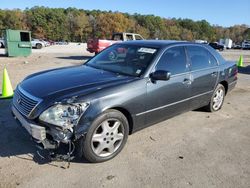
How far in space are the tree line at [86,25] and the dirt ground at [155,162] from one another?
89.9 meters

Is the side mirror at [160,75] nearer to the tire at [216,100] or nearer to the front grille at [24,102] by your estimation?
the front grille at [24,102]

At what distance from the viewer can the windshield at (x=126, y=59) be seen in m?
4.43

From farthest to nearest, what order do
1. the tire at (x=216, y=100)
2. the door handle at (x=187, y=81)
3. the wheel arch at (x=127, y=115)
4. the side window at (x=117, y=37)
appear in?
the side window at (x=117, y=37) < the tire at (x=216, y=100) < the door handle at (x=187, y=81) < the wheel arch at (x=127, y=115)

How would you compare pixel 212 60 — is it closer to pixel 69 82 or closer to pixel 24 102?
pixel 69 82

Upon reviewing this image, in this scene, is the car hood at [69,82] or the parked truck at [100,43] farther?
the parked truck at [100,43]

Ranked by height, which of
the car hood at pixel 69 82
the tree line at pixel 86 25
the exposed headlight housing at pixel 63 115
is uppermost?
the tree line at pixel 86 25

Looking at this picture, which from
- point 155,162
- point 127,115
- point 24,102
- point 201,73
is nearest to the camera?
point 24,102

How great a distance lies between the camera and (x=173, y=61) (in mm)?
4797

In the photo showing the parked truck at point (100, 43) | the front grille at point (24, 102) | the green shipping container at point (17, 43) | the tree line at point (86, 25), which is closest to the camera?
the front grille at point (24, 102)

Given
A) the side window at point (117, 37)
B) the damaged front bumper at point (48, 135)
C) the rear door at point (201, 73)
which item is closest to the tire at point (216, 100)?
the rear door at point (201, 73)

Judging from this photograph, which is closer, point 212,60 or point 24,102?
point 24,102

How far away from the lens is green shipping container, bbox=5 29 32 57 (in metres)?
18.5

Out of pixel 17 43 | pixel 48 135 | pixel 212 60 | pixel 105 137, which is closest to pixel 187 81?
pixel 212 60

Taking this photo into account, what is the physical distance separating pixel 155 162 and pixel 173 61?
1.84m
